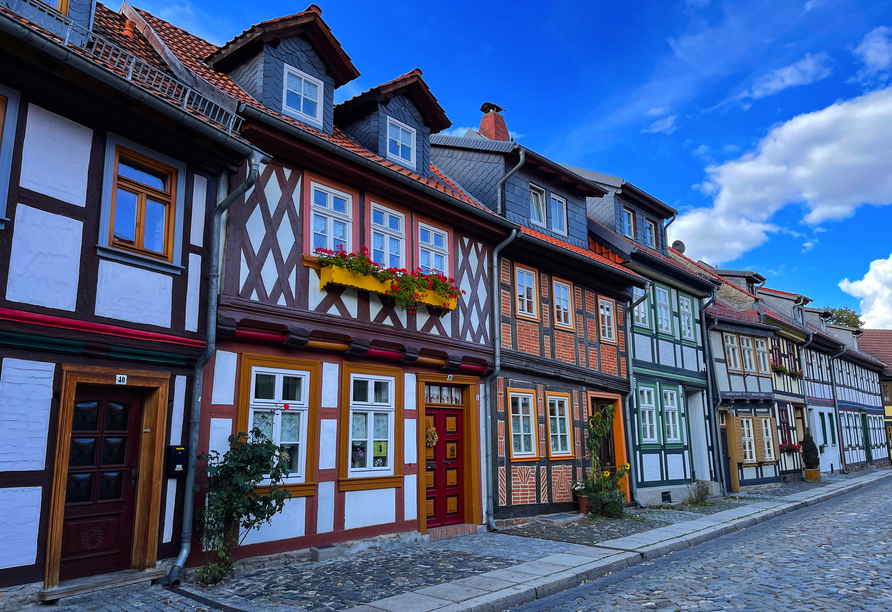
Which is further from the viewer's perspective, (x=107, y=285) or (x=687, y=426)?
(x=687, y=426)

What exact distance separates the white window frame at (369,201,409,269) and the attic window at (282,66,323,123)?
71.4 inches

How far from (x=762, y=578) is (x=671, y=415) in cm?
1178

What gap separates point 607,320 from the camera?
55.5 ft

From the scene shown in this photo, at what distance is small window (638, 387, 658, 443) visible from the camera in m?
17.8

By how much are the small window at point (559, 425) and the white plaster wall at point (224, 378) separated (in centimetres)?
785

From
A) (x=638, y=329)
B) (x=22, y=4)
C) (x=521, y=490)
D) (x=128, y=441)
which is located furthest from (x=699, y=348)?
(x=22, y=4)

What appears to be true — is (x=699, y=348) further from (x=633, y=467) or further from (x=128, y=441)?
(x=128, y=441)

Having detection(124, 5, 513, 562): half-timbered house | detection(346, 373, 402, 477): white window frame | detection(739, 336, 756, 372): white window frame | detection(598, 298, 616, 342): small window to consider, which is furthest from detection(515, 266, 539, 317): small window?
detection(739, 336, 756, 372): white window frame

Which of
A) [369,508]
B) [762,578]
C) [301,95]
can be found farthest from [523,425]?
[301,95]

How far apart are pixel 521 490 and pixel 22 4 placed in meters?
11.3

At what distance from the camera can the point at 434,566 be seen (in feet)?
29.0

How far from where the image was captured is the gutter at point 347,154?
863cm

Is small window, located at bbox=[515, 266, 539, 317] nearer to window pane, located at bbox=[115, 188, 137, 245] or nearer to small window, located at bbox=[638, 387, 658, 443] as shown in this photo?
small window, located at bbox=[638, 387, 658, 443]

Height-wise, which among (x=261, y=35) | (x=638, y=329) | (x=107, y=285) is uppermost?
(x=261, y=35)
